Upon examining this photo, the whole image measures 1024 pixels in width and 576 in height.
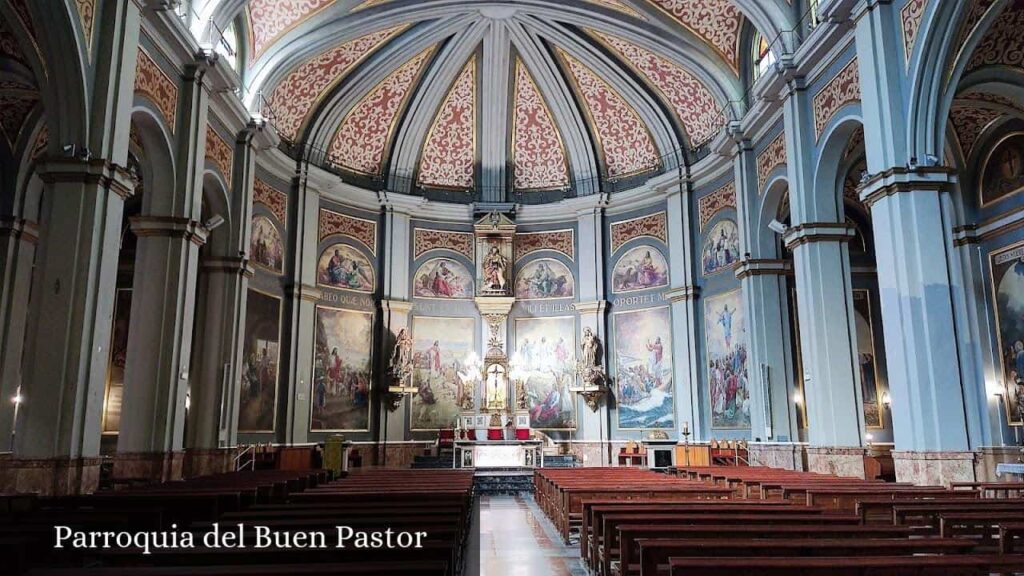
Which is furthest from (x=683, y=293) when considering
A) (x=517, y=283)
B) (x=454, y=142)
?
(x=454, y=142)

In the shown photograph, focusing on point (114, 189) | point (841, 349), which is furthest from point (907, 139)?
point (114, 189)

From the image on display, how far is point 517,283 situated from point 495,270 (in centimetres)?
104

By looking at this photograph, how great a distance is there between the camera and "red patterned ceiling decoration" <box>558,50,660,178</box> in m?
24.5

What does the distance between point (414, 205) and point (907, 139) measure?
657 inches

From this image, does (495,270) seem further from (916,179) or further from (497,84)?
(916,179)

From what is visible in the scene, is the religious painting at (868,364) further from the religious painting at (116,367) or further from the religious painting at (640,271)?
the religious painting at (116,367)

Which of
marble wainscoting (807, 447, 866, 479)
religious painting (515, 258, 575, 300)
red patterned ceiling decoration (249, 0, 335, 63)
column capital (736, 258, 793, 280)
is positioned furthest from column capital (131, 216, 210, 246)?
religious painting (515, 258, 575, 300)

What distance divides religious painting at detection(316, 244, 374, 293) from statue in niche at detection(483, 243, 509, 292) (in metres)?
3.90

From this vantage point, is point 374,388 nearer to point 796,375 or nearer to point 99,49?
point 796,375

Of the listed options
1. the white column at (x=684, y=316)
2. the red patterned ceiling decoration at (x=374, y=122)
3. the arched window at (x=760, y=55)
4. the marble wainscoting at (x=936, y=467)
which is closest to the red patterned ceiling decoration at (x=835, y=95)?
the arched window at (x=760, y=55)

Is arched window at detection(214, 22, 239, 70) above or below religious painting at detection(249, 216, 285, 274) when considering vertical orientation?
above

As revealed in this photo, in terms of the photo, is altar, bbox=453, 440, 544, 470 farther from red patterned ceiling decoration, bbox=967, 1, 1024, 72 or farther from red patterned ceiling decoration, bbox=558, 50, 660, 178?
red patterned ceiling decoration, bbox=967, 1, 1024, 72

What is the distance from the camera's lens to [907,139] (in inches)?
463

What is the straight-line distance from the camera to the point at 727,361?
20891 millimetres
